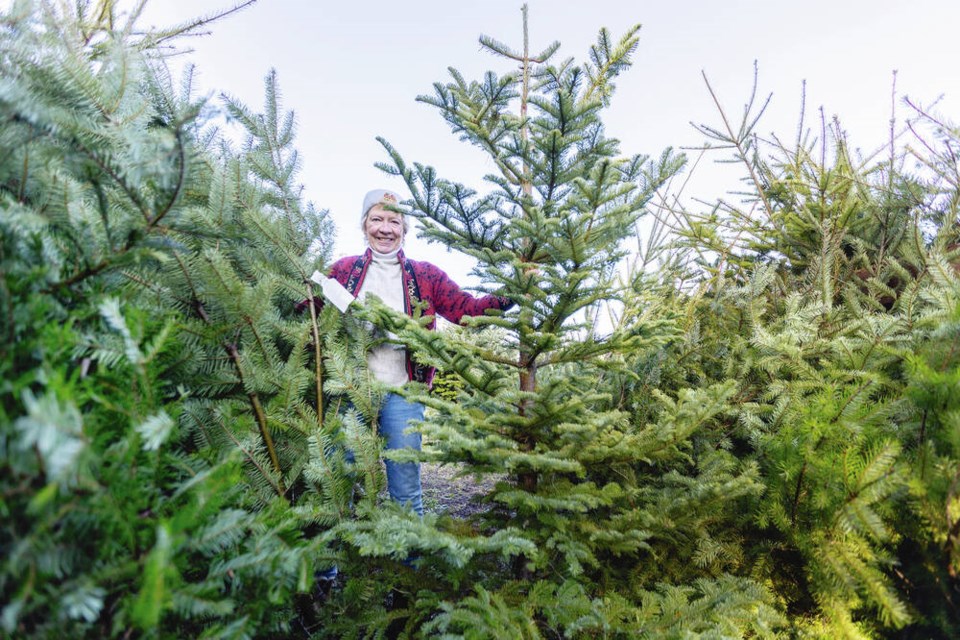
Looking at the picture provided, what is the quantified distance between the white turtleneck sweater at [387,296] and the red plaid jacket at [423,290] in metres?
0.05

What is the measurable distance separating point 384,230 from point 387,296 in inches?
19.6

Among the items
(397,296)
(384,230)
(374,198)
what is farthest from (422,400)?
(374,198)

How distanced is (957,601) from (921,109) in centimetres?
251

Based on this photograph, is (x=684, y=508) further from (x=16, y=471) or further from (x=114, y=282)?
(x=114, y=282)

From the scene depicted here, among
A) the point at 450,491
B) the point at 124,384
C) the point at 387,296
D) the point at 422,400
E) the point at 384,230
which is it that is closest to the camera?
the point at 124,384

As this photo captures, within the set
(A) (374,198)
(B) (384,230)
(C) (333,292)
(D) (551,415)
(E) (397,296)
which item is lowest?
(D) (551,415)

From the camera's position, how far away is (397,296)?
10.6 ft

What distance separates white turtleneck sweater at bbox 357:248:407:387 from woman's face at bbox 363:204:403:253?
0.19 feet

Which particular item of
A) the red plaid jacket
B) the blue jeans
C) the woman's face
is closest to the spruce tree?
the blue jeans

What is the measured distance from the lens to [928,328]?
2.38 meters

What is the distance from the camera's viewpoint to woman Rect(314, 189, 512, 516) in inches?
118

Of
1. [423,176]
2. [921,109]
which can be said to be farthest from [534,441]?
[921,109]

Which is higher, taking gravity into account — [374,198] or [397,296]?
[374,198]

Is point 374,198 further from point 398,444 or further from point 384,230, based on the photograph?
point 398,444
